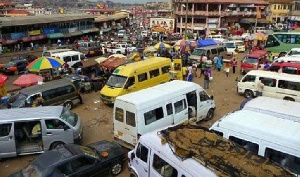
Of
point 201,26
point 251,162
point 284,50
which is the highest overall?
point 201,26

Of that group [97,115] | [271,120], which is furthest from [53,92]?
[271,120]

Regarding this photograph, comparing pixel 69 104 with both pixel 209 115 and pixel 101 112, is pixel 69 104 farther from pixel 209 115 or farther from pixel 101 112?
pixel 209 115

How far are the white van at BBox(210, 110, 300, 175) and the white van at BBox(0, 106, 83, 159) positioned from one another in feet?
17.9

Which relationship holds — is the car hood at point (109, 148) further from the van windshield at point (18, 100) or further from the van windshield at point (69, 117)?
the van windshield at point (18, 100)

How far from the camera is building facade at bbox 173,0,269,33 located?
55.9 metres

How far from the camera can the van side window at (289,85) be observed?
1478 centimetres

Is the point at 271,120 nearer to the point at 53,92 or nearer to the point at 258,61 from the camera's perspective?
the point at 53,92

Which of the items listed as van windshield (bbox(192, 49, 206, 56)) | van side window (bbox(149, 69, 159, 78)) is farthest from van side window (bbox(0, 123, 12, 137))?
van windshield (bbox(192, 49, 206, 56))

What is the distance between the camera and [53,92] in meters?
14.7

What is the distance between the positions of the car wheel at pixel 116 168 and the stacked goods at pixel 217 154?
2.46m

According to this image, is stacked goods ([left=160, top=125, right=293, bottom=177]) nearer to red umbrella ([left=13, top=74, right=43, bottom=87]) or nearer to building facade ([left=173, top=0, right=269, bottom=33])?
red umbrella ([left=13, top=74, right=43, bottom=87])

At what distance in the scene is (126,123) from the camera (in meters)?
10.3

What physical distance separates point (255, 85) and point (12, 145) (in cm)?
1273

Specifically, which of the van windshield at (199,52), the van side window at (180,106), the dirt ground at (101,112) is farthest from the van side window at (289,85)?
the van windshield at (199,52)
